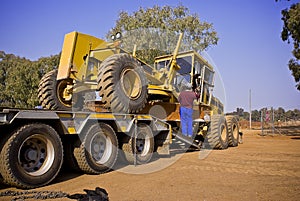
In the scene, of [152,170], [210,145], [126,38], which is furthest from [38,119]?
[126,38]

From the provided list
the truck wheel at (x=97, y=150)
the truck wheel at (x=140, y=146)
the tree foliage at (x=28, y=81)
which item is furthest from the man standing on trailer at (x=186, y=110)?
the tree foliage at (x=28, y=81)

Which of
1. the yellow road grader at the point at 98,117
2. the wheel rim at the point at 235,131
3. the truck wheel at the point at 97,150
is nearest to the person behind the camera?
the yellow road grader at the point at 98,117

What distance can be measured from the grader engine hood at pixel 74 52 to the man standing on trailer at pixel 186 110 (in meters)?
3.36

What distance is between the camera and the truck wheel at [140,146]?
700 centimetres

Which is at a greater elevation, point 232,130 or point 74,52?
point 74,52

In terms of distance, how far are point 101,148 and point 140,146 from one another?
1524 millimetres

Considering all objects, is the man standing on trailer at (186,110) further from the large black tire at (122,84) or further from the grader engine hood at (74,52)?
the grader engine hood at (74,52)

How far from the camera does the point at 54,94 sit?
7629 mm

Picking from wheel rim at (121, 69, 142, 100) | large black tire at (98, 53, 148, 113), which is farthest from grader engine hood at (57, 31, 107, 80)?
wheel rim at (121, 69, 142, 100)

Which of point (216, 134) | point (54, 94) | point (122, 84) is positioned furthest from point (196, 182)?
point (216, 134)

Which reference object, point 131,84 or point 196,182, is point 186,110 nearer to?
point 131,84

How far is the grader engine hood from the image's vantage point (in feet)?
23.0

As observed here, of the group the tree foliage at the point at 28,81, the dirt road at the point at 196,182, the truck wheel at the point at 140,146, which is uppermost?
the tree foliage at the point at 28,81

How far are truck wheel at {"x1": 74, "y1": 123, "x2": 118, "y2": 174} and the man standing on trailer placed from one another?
10.5ft
